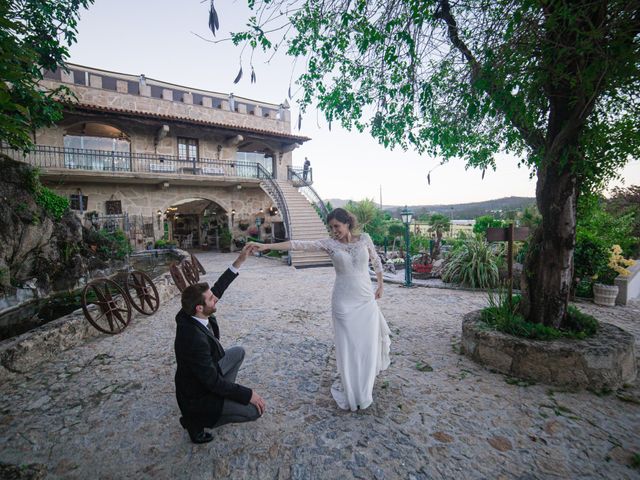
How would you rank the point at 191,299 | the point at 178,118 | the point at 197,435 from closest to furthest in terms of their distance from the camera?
the point at 191,299 → the point at 197,435 → the point at 178,118

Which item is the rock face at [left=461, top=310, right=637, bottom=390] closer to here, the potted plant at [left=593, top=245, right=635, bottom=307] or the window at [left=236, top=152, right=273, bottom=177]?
the potted plant at [left=593, top=245, right=635, bottom=307]

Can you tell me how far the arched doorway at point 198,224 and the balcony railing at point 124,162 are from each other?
8.48 feet

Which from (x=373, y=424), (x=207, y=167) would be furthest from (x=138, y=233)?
(x=373, y=424)

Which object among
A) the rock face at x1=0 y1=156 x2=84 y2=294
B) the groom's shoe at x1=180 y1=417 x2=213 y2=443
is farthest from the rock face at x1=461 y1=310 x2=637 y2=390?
the rock face at x1=0 y1=156 x2=84 y2=294

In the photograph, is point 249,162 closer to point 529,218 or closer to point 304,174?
point 304,174

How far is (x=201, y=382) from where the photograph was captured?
7.17 ft

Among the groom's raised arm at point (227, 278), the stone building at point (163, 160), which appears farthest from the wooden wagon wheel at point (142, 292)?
the stone building at point (163, 160)

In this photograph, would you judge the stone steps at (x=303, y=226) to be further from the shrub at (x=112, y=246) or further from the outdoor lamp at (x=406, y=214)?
the shrub at (x=112, y=246)

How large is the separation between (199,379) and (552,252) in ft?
13.3

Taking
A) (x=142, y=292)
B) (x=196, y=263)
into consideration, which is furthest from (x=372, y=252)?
(x=196, y=263)

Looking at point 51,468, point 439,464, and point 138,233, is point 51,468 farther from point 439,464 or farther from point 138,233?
point 138,233

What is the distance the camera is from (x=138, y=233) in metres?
15.5

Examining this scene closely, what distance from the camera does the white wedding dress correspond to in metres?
2.85

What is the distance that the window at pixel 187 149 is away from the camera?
55.8ft
